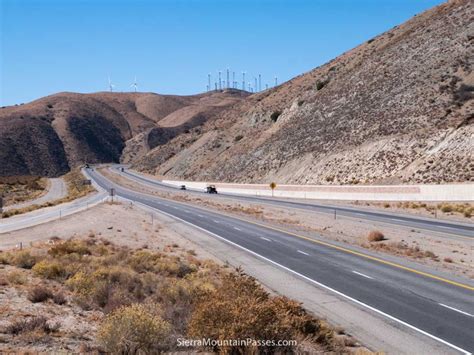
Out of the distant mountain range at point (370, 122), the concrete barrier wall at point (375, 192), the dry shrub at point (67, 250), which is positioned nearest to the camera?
the dry shrub at point (67, 250)

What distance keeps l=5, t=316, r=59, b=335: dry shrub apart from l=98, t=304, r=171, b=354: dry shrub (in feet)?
5.44

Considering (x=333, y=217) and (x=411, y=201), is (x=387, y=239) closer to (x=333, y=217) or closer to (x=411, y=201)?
(x=333, y=217)

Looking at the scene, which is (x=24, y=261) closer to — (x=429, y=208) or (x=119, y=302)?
(x=119, y=302)

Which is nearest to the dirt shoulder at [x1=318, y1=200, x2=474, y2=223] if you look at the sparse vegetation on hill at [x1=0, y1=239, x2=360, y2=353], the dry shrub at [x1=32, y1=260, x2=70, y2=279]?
the sparse vegetation on hill at [x1=0, y1=239, x2=360, y2=353]

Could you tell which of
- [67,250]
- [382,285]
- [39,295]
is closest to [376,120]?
[67,250]

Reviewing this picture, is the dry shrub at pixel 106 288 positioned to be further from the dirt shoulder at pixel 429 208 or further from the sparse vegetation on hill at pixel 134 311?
the dirt shoulder at pixel 429 208

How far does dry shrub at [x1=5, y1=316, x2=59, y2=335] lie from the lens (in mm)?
10414

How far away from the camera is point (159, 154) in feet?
488

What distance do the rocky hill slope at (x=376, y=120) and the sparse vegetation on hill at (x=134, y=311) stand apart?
132ft

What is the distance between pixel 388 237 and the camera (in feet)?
104

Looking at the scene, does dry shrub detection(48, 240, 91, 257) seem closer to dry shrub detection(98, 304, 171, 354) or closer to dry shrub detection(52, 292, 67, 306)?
dry shrub detection(52, 292, 67, 306)

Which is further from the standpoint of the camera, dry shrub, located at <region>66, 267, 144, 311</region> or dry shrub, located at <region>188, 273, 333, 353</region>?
dry shrub, located at <region>66, 267, 144, 311</region>

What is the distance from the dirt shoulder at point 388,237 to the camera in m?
23.8

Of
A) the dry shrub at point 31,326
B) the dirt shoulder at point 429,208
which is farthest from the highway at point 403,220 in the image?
the dry shrub at point 31,326
